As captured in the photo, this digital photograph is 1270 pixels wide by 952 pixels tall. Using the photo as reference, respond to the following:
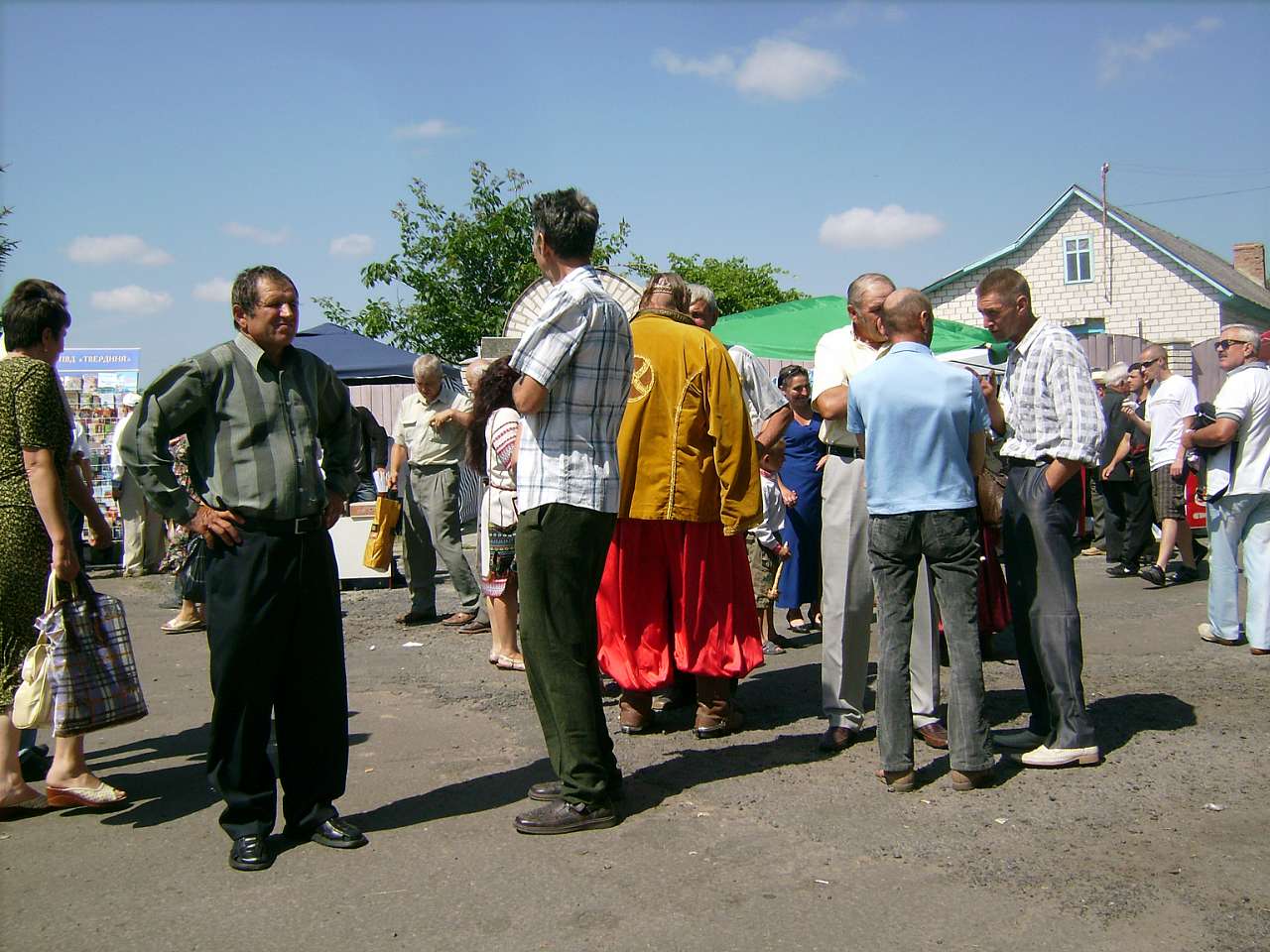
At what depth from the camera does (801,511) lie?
8016mm

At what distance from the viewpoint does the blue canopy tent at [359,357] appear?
46.8ft

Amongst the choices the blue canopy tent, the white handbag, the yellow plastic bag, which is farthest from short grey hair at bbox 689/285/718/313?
the blue canopy tent

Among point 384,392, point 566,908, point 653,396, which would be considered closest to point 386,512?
point 653,396

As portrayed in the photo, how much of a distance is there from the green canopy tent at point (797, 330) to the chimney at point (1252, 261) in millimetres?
37491

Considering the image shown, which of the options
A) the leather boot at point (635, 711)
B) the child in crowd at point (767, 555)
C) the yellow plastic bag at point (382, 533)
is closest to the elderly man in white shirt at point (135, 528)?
the yellow plastic bag at point (382, 533)

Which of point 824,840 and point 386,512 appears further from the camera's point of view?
point 386,512

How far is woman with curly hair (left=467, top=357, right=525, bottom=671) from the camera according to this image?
617 cm

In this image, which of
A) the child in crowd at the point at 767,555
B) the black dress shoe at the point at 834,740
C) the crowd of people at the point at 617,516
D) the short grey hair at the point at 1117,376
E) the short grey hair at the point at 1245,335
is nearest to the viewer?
the crowd of people at the point at 617,516

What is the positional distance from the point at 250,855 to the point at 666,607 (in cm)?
215

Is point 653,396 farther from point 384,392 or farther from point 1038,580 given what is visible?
point 384,392

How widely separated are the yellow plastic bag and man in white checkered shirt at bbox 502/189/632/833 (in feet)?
19.0

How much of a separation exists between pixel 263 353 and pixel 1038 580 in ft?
10.7

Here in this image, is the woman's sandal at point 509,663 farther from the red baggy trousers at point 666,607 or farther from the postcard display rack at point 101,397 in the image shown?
the postcard display rack at point 101,397

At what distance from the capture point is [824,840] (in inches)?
151
